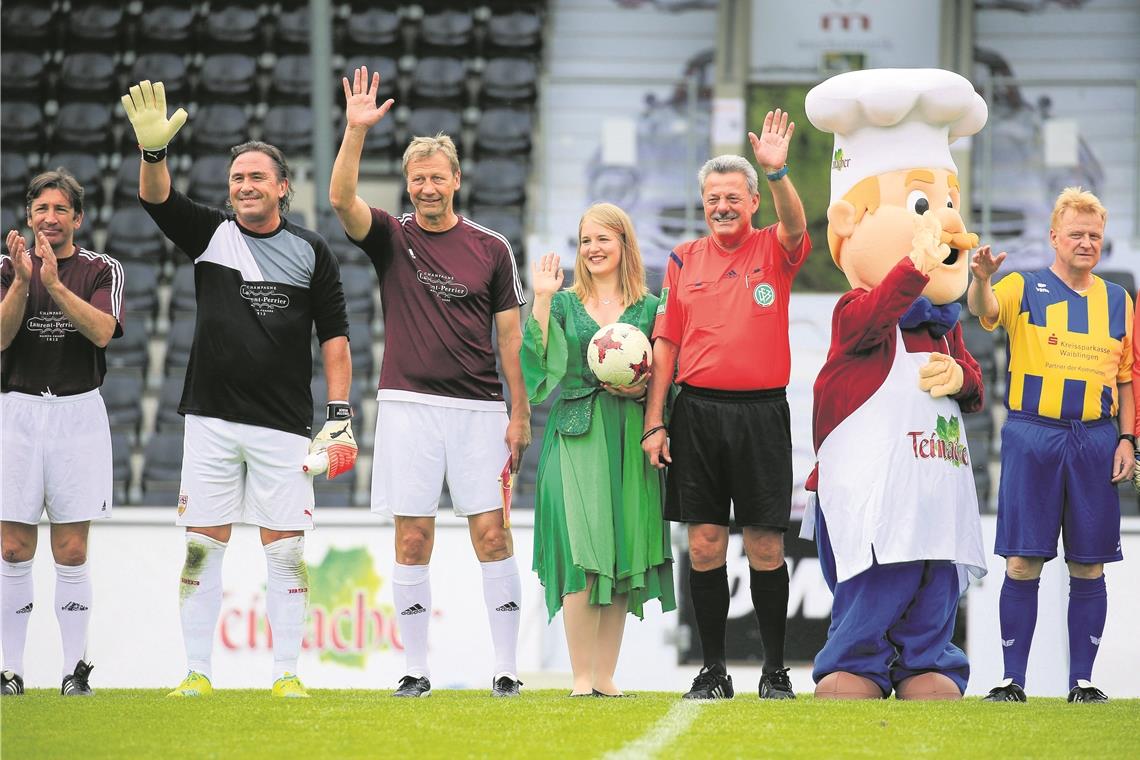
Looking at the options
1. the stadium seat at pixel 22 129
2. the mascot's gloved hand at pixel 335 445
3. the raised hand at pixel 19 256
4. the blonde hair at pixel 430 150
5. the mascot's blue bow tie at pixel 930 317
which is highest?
the stadium seat at pixel 22 129

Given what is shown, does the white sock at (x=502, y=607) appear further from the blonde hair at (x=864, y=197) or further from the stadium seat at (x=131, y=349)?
the stadium seat at (x=131, y=349)

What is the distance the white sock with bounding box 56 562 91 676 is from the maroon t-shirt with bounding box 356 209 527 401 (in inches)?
55.1

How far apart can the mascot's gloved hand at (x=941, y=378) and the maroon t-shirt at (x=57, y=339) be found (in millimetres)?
2870

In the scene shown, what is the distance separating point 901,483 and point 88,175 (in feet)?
28.1

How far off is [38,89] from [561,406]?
28.7 ft

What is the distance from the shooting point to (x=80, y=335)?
5.79 m

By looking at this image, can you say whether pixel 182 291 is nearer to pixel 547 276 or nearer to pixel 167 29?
pixel 167 29

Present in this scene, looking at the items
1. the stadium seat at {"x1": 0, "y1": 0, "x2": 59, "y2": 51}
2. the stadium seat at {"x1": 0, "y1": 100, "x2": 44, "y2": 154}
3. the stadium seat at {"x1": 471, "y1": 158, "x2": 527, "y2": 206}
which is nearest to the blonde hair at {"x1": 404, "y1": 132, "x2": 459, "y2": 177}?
the stadium seat at {"x1": 471, "y1": 158, "x2": 527, "y2": 206}

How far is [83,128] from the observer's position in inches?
491

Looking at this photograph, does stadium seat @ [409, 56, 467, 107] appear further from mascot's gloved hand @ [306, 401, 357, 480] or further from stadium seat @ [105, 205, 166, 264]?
mascot's gloved hand @ [306, 401, 357, 480]

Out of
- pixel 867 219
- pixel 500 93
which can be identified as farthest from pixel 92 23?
pixel 867 219

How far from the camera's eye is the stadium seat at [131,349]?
1070cm

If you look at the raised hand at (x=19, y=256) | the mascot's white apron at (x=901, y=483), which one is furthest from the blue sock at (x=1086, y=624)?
the raised hand at (x=19, y=256)

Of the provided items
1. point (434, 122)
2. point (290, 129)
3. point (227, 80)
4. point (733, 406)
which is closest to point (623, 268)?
point (733, 406)
